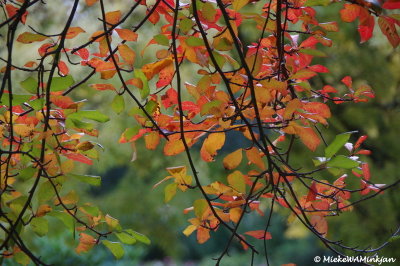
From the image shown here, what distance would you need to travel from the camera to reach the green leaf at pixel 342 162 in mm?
620

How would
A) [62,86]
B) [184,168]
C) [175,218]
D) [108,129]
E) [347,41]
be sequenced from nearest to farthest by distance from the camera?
[62,86] → [184,168] → [347,41] → [108,129] → [175,218]

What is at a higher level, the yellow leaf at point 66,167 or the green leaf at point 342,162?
the green leaf at point 342,162

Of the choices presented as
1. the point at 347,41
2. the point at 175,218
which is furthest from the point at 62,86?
the point at 175,218

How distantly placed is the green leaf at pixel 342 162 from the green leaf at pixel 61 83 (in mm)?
346

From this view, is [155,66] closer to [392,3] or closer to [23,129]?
[23,129]

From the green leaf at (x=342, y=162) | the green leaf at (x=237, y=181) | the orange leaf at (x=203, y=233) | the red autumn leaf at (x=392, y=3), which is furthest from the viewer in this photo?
the orange leaf at (x=203, y=233)

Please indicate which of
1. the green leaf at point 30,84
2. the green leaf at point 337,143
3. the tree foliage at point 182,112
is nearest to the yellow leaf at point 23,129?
the tree foliage at point 182,112

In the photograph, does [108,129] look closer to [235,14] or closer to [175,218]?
[175,218]

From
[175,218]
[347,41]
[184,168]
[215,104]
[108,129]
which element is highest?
[215,104]

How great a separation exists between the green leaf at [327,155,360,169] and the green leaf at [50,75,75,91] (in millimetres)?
346

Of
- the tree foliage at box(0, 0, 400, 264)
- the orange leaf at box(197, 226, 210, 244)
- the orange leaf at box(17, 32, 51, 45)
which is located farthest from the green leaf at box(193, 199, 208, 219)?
the orange leaf at box(17, 32, 51, 45)

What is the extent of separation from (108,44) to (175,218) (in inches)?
158

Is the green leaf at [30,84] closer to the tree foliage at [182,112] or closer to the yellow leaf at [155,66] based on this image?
the tree foliage at [182,112]

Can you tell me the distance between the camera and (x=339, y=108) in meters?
3.10
